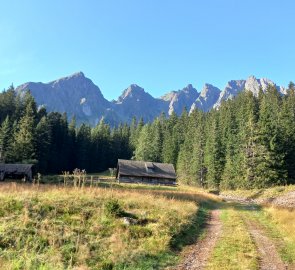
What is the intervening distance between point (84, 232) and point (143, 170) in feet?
191

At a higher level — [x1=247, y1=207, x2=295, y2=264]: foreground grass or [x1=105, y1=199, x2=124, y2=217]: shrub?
[x1=105, y1=199, x2=124, y2=217]: shrub

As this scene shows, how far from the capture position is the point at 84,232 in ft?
45.0

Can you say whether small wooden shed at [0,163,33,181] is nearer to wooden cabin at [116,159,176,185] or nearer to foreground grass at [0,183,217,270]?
wooden cabin at [116,159,176,185]

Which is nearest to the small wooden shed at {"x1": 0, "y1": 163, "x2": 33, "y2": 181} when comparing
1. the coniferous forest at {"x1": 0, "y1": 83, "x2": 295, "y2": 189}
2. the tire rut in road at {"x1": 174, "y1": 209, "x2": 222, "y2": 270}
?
the coniferous forest at {"x1": 0, "y1": 83, "x2": 295, "y2": 189}

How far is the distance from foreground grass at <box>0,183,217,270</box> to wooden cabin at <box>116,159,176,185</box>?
50.5m

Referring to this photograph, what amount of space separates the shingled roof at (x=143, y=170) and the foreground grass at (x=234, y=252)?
5188 cm

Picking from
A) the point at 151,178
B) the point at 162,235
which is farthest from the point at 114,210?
the point at 151,178

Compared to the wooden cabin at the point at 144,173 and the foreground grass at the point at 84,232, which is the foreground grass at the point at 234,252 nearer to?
the foreground grass at the point at 84,232

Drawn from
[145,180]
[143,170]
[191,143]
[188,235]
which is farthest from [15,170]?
[191,143]

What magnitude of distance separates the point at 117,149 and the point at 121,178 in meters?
54.2

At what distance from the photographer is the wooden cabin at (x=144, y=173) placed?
70.2m

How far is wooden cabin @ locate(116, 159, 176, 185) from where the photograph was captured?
70.2m

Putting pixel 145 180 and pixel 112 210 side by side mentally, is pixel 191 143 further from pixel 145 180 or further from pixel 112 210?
pixel 112 210

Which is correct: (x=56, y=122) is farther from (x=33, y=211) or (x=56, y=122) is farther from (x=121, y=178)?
(x=33, y=211)
